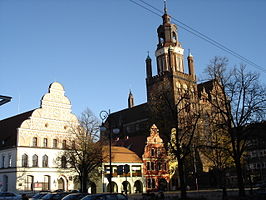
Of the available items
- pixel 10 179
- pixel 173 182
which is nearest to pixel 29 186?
pixel 10 179

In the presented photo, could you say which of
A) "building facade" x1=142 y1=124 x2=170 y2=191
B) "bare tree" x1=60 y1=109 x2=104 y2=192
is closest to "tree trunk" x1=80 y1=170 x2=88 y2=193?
"bare tree" x1=60 y1=109 x2=104 y2=192

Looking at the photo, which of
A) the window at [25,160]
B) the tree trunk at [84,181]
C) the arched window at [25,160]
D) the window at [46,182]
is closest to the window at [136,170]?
the window at [46,182]

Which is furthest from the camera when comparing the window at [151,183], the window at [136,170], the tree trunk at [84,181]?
the window at [151,183]

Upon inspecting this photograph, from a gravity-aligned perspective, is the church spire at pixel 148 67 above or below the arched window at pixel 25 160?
above

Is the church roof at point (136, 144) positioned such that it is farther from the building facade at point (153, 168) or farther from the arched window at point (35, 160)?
the arched window at point (35, 160)

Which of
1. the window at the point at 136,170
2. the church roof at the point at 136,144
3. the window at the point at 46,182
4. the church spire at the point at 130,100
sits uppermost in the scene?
the church spire at the point at 130,100

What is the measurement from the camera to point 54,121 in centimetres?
5822

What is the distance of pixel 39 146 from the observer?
180ft

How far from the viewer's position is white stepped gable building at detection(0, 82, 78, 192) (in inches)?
2032

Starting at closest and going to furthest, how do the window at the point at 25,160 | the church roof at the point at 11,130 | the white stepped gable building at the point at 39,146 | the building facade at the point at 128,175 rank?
the white stepped gable building at the point at 39,146 < the window at the point at 25,160 < the church roof at the point at 11,130 < the building facade at the point at 128,175

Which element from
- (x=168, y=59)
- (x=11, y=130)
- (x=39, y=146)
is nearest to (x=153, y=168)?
(x=39, y=146)

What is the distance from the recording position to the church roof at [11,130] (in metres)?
54.0

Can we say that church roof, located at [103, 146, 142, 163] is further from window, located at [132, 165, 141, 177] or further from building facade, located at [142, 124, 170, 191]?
building facade, located at [142, 124, 170, 191]

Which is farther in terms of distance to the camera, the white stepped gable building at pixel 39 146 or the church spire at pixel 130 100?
the church spire at pixel 130 100
